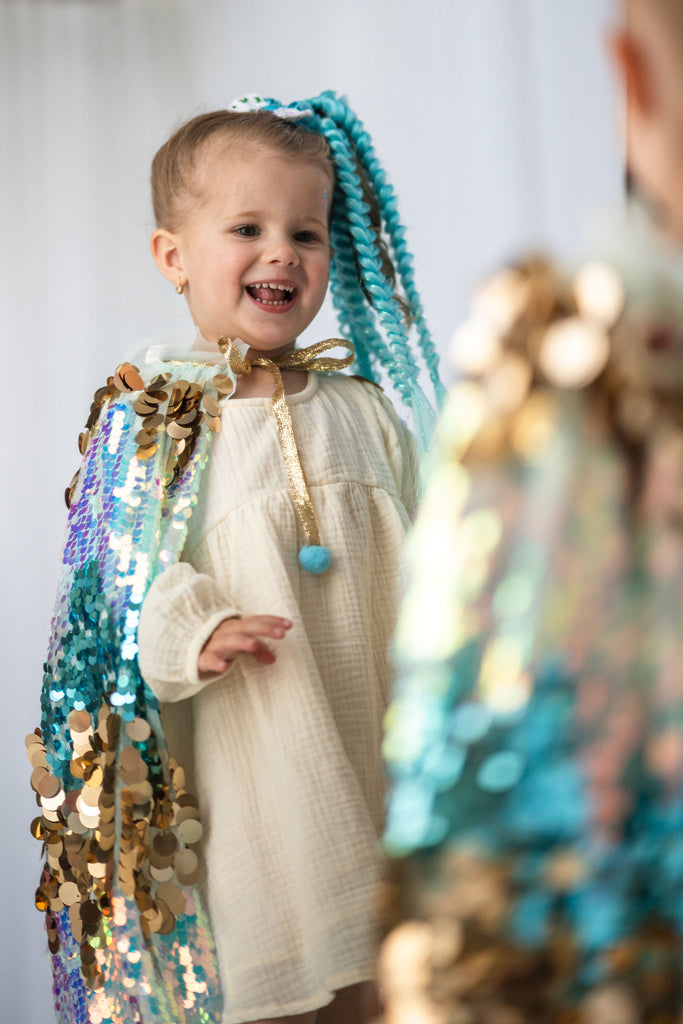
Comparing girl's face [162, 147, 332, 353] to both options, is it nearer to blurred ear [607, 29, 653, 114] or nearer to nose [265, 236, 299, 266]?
nose [265, 236, 299, 266]

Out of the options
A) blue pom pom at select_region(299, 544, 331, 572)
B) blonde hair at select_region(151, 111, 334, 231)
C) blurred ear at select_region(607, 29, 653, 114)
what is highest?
blonde hair at select_region(151, 111, 334, 231)

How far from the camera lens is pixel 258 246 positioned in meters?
1.04

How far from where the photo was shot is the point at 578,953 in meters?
0.40

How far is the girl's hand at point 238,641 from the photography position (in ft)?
2.88

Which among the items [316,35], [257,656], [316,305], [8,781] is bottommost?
[257,656]

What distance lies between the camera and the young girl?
89cm

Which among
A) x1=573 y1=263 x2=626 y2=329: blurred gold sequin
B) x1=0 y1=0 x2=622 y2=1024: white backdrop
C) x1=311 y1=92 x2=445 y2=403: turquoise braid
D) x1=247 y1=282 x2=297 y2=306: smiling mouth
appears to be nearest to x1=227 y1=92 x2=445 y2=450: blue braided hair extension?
x1=311 y1=92 x2=445 y2=403: turquoise braid

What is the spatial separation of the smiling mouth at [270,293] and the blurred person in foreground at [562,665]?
2.07 feet

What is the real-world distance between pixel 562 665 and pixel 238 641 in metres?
0.50

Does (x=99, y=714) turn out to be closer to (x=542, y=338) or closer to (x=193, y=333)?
(x=193, y=333)

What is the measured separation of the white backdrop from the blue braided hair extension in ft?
0.98

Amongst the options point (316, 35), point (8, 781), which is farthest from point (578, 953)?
point (316, 35)

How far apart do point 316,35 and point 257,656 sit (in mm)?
1046

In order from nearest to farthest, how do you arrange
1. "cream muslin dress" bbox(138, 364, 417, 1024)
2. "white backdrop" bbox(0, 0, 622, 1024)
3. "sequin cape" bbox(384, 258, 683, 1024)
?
"sequin cape" bbox(384, 258, 683, 1024) < "cream muslin dress" bbox(138, 364, 417, 1024) < "white backdrop" bbox(0, 0, 622, 1024)
